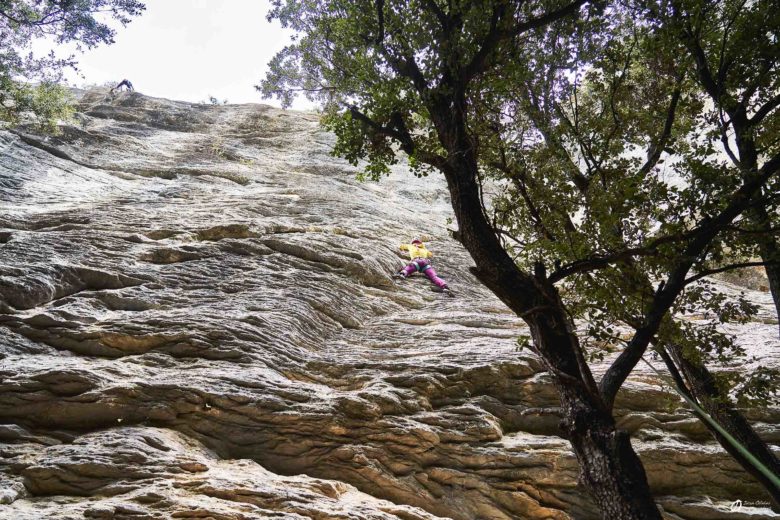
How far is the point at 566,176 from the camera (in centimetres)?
1008

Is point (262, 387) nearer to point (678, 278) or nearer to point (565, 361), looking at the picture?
point (565, 361)

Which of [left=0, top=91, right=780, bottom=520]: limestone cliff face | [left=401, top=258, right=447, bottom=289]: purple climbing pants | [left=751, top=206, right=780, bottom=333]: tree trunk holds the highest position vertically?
[left=751, top=206, right=780, bottom=333]: tree trunk

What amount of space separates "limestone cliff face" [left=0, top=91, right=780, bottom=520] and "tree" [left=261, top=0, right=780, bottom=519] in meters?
2.59

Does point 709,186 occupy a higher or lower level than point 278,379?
higher

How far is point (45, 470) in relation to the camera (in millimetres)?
6992

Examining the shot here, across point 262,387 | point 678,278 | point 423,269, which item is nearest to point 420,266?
point 423,269

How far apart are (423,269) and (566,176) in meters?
8.02

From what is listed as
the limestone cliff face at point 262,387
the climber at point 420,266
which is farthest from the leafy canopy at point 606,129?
the climber at point 420,266

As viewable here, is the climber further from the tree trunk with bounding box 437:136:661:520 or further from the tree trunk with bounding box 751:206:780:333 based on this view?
the tree trunk with bounding box 751:206:780:333

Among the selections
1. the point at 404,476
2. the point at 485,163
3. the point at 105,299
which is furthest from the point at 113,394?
the point at 485,163

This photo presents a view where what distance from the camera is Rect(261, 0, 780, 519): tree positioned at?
629 cm

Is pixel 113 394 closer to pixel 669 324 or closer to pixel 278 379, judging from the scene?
pixel 278 379

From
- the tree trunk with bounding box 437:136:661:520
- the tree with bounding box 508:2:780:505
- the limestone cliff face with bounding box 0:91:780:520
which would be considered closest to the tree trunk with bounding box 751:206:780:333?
the tree with bounding box 508:2:780:505

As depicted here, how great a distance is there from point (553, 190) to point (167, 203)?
14209 mm
